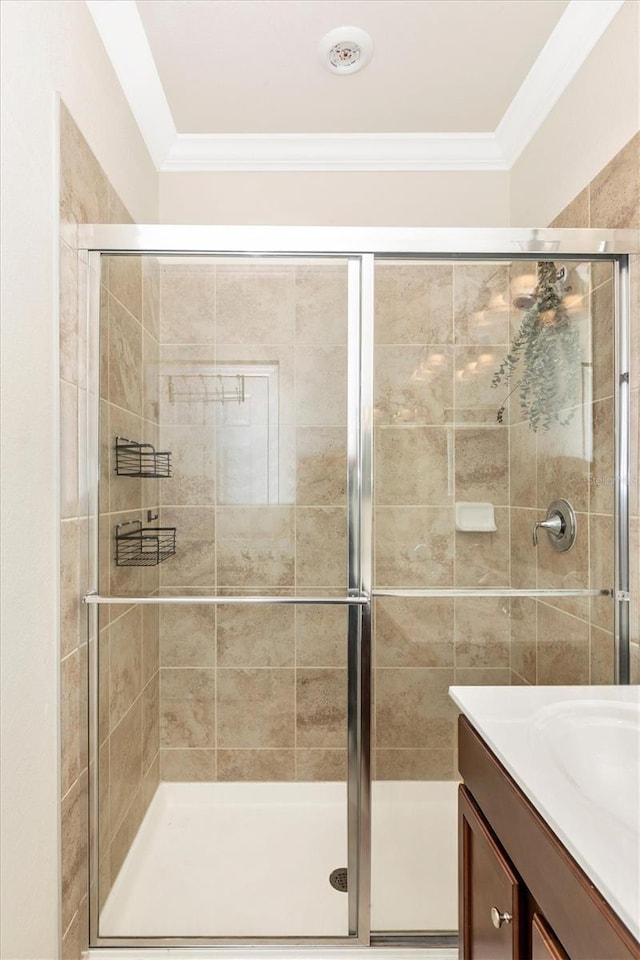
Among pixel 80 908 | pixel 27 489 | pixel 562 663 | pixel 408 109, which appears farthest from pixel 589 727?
pixel 408 109

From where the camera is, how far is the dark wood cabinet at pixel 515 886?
2.32 feet

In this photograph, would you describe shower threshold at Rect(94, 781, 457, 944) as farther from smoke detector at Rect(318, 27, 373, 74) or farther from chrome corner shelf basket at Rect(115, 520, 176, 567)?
smoke detector at Rect(318, 27, 373, 74)

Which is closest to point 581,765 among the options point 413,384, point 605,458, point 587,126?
point 605,458

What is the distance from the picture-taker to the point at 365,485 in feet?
5.16

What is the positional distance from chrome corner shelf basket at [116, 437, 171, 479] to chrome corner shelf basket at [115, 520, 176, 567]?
136 millimetres

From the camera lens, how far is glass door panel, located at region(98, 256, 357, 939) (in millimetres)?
1584

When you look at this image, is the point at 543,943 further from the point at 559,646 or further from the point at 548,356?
the point at 548,356

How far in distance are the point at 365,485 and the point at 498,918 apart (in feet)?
3.10

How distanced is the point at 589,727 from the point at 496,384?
88cm

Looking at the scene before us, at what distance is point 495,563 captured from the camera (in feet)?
5.20

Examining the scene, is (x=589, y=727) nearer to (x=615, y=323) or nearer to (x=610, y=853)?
(x=610, y=853)

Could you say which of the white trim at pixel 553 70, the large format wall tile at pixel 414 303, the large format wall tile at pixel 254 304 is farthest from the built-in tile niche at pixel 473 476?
the white trim at pixel 553 70

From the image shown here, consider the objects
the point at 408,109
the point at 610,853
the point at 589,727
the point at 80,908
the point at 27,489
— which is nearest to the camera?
the point at 610,853

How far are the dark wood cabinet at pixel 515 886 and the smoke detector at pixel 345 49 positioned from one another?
1.94 m
